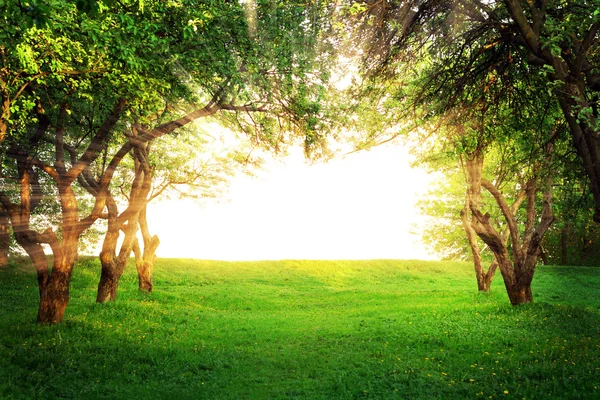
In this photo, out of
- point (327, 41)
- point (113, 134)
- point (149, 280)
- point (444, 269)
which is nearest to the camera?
point (327, 41)

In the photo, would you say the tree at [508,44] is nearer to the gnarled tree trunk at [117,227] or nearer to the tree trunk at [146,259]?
the gnarled tree trunk at [117,227]

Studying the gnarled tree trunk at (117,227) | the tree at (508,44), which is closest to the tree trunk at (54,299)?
the gnarled tree trunk at (117,227)

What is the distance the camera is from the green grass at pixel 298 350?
396 inches

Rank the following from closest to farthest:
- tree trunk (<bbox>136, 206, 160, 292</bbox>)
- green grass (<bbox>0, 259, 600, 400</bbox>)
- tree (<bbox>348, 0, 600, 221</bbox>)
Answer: tree (<bbox>348, 0, 600, 221</bbox>)
green grass (<bbox>0, 259, 600, 400</bbox>)
tree trunk (<bbox>136, 206, 160, 292</bbox>)

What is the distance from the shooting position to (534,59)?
917 centimetres

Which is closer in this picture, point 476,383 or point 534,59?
point 534,59

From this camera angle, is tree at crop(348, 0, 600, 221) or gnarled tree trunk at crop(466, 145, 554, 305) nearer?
tree at crop(348, 0, 600, 221)

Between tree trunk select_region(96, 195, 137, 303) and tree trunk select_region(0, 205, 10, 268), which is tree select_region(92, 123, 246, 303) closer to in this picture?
tree trunk select_region(96, 195, 137, 303)

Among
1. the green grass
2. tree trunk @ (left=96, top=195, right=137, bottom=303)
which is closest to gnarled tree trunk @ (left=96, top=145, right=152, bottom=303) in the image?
tree trunk @ (left=96, top=195, right=137, bottom=303)

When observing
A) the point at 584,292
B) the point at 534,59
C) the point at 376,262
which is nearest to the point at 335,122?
the point at 534,59

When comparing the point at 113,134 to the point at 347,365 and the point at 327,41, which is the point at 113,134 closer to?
the point at 327,41

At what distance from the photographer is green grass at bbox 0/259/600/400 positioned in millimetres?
10062

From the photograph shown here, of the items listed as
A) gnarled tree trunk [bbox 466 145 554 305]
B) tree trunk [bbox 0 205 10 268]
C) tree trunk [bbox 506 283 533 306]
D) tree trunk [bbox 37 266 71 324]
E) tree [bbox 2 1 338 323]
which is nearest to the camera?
tree [bbox 2 1 338 323]

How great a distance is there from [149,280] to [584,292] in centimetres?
3119
